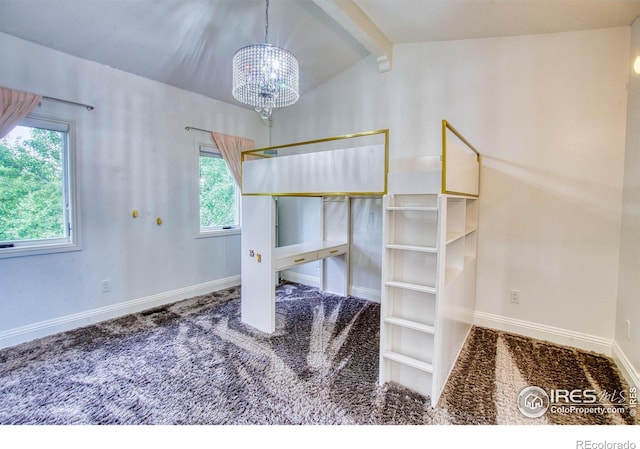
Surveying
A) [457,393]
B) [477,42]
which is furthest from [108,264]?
[477,42]

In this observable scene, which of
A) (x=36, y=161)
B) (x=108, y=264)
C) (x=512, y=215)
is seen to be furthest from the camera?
(x=108, y=264)

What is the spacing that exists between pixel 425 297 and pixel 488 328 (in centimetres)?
156

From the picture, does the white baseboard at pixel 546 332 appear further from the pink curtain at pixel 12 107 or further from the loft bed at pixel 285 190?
the pink curtain at pixel 12 107

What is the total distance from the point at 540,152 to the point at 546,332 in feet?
5.51

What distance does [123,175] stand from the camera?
3.27 metres

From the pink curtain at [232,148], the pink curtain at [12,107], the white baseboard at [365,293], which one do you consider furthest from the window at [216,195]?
the white baseboard at [365,293]

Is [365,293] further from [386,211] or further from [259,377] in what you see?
[386,211]

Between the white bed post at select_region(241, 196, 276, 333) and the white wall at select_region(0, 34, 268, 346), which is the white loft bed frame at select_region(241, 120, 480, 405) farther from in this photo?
the white wall at select_region(0, 34, 268, 346)

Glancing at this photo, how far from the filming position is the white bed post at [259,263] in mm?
2852

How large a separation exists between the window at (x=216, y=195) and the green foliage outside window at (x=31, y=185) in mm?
1464

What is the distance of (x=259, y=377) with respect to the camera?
223 centimetres

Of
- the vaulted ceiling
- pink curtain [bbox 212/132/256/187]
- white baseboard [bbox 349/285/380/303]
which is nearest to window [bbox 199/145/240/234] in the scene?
pink curtain [bbox 212/132/256/187]

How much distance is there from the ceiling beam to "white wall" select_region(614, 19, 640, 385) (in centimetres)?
202

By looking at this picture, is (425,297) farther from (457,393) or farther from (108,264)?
(108,264)
